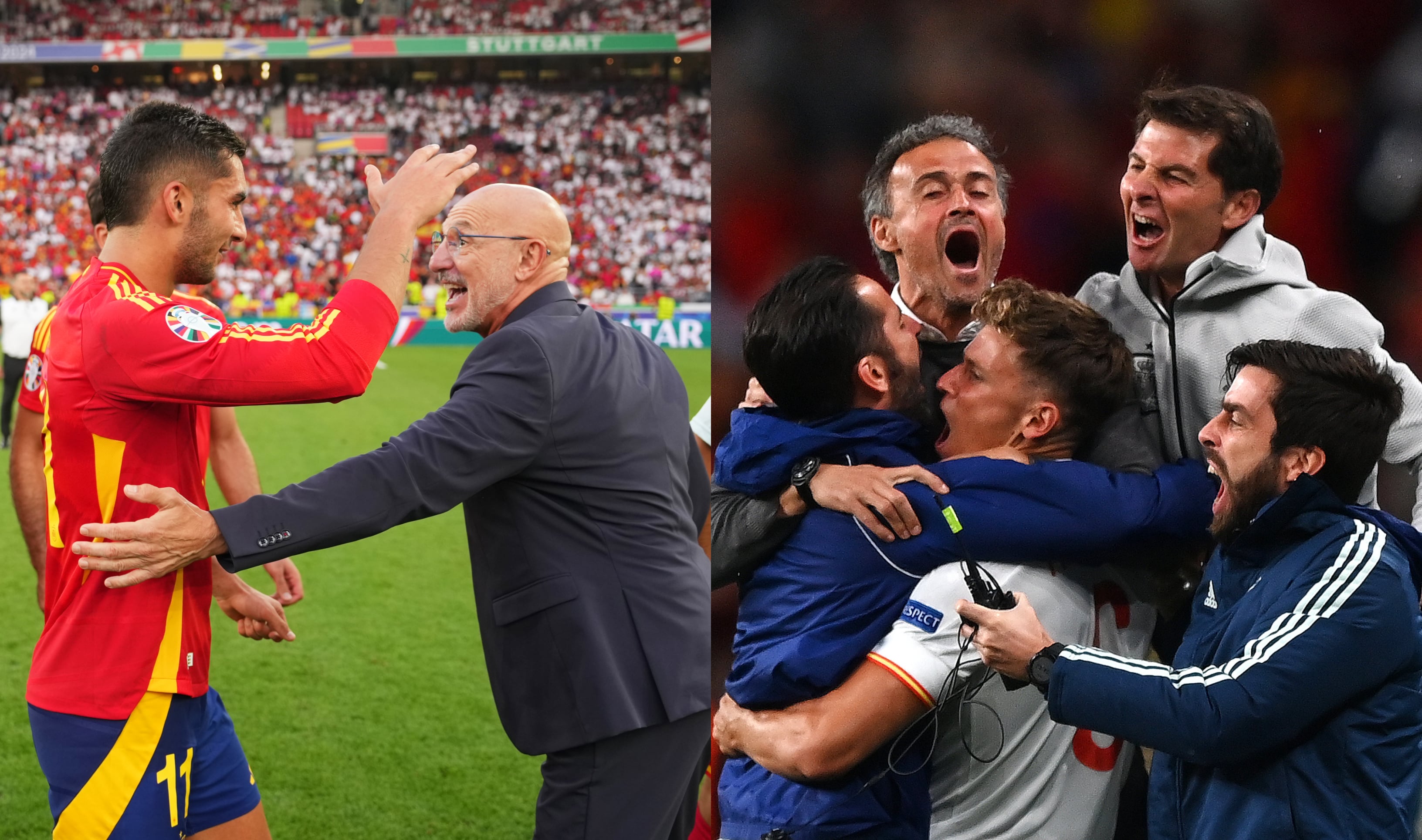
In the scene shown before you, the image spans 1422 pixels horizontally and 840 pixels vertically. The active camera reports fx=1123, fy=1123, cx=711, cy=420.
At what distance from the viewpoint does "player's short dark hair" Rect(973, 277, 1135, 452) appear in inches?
55.1

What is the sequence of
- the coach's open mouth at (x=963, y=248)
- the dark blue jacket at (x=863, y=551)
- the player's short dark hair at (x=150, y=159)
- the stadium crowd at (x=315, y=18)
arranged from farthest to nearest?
1. the stadium crowd at (x=315, y=18)
2. the player's short dark hair at (x=150, y=159)
3. the coach's open mouth at (x=963, y=248)
4. the dark blue jacket at (x=863, y=551)

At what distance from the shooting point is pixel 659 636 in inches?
97.3

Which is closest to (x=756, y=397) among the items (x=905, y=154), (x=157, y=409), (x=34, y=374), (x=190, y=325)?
(x=905, y=154)

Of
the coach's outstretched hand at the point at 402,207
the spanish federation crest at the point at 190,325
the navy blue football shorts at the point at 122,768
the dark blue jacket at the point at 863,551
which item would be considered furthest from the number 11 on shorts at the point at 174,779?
the dark blue jacket at the point at 863,551

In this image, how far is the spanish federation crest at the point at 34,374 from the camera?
3.50 meters

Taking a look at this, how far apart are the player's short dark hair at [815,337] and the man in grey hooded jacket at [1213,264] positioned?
0.35 m

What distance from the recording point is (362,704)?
219 inches

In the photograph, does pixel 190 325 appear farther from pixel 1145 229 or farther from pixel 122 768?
pixel 1145 229

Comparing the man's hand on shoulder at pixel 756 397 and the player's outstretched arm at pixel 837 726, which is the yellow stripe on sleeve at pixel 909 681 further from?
the man's hand on shoulder at pixel 756 397

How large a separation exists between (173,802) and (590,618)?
1050 mm

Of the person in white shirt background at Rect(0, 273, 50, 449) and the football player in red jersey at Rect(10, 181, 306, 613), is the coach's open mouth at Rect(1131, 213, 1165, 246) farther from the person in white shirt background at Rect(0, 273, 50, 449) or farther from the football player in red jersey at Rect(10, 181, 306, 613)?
the person in white shirt background at Rect(0, 273, 50, 449)

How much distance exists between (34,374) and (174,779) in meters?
1.68

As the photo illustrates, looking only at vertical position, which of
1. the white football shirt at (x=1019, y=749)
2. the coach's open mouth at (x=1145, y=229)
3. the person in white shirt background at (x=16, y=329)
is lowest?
the person in white shirt background at (x=16, y=329)

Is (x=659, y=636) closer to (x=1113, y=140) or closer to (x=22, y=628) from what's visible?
(x=1113, y=140)
